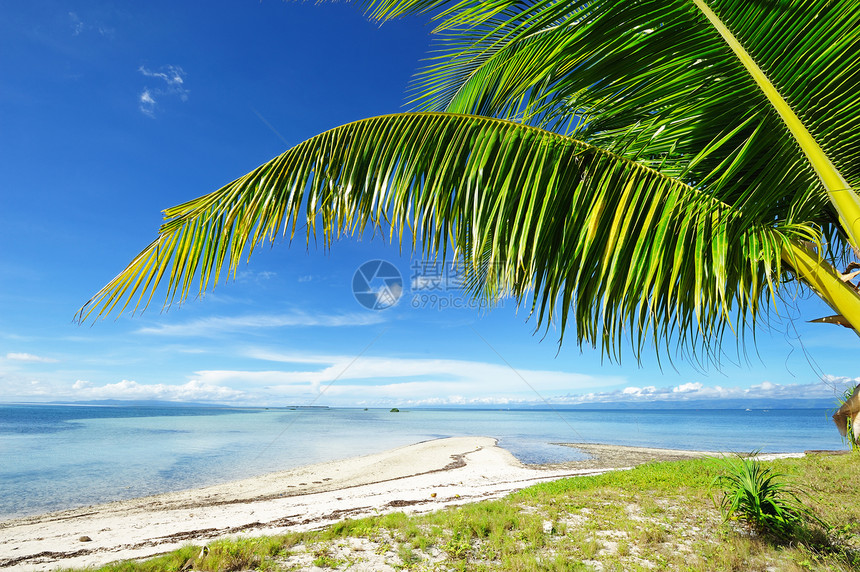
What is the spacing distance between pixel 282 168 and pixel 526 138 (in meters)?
1.10

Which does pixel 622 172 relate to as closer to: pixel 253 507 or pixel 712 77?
pixel 712 77

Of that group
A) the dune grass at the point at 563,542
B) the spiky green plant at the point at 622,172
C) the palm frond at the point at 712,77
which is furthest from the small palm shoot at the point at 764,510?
the palm frond at the point at 712,77

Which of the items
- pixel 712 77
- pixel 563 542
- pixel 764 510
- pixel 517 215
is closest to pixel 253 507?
pixel 563 542

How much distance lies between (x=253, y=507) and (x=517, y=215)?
35.1ft

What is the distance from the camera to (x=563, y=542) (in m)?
4.73

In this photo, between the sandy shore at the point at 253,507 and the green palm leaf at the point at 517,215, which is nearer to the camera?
the green palm leaf at the point at 517,215

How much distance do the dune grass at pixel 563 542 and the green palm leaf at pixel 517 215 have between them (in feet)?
11.6

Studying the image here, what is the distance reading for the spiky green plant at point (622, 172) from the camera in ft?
4.49

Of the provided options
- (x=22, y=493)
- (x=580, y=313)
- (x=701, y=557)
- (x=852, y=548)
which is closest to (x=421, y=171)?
(x=580, y=313)

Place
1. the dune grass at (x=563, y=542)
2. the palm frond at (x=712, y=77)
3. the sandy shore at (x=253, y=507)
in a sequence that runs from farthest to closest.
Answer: the sandy shore at (x=253, y=507) → the dune grass at (x=563, y=542) → the palm frond at (x=712, y=77)

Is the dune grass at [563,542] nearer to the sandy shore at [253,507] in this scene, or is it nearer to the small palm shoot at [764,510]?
the small palm shoot at [764,510]

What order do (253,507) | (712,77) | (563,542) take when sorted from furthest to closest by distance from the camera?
(253,507)
(563,542)
(712,77)

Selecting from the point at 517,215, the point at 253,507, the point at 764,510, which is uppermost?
the point at 517,215

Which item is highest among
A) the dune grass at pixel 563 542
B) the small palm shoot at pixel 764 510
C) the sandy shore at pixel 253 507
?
the small palm shoot at pixel 764 510
